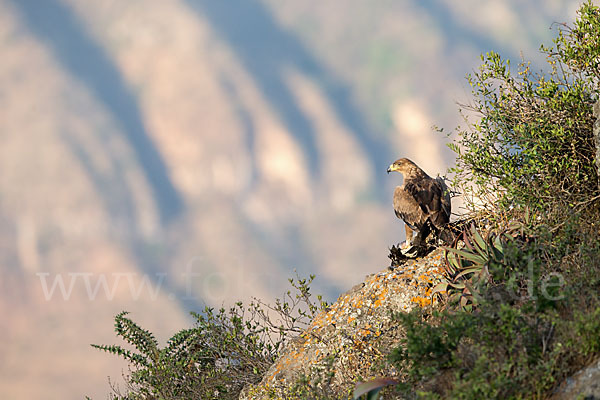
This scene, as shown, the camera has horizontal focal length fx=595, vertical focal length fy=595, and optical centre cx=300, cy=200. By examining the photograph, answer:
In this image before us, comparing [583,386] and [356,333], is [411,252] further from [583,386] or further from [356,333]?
[583,386]

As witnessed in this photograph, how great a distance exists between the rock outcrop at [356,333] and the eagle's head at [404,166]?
222 cm

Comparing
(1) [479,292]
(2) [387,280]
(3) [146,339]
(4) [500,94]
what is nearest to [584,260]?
(1) [479,292]

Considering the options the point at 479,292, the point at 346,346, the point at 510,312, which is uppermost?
the point at 346,346

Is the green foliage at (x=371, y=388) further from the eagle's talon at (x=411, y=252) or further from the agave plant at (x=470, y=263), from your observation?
the eagle's talon at (x=411, y=252)

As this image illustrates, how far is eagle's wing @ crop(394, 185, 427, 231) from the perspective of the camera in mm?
9031

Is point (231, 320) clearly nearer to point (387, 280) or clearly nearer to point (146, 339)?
point (146, 339)

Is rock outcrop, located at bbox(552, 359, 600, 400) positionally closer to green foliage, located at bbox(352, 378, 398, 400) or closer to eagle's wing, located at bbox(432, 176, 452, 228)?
green foliage, located at bbox(352, 378, 398, 400)

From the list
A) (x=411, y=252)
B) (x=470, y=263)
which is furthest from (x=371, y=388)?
(x=411, y=252)

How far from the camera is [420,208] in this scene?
9.07 m

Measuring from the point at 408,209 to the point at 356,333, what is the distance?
2494mm

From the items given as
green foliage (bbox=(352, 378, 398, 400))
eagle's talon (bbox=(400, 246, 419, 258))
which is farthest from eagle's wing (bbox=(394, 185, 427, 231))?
green foliage (bbox=(352, 378, 398, 400))

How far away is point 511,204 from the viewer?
8.23 metres

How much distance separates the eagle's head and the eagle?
57 cm

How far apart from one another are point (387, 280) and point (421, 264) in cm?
55
